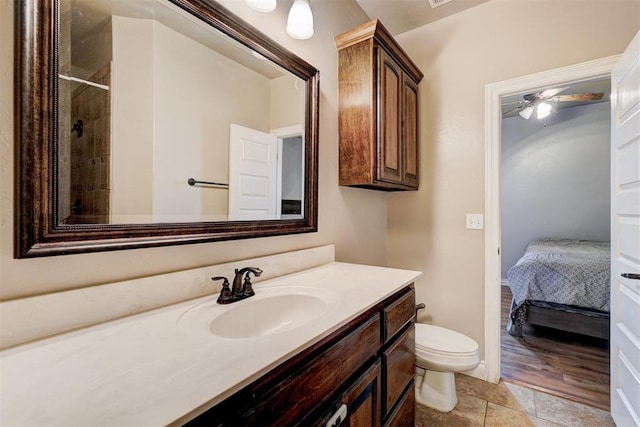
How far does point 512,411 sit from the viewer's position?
1.67 meters

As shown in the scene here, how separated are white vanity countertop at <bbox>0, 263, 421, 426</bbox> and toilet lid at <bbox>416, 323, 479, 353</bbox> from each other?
1.01m

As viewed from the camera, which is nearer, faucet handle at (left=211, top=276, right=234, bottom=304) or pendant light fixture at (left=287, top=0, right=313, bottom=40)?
faucet handle at (left=211, top=276, right=234, bottom=304)

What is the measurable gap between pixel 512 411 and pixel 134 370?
2027 millimetres

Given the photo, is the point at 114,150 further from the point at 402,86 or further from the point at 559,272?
the point at 559,272

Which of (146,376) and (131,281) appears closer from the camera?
(146,376)

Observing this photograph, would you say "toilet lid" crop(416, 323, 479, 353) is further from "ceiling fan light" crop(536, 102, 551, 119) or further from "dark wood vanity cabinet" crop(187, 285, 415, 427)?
"ceiling fan light" crop(536, 102, 551, 119)

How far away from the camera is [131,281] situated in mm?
878

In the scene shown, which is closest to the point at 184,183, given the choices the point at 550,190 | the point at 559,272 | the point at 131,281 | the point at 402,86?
the point at 131,281

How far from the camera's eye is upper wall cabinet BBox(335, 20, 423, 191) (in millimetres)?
1674

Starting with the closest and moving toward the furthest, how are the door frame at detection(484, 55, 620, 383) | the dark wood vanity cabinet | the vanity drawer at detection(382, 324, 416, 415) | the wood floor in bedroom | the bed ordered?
the dark wood vanity cabinet, the vanity drawer at detection(382, 324, 416, 415), the wood floor in bedroom, the door frame at detection(484, 55, 620, 383), the bed

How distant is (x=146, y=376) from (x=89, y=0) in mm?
1044

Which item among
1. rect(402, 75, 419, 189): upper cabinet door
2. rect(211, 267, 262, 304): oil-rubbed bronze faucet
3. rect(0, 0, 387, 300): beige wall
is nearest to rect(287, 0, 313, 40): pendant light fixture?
rect(0, 0, 387, 300): beige wall

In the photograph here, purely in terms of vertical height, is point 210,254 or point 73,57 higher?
point 73,57

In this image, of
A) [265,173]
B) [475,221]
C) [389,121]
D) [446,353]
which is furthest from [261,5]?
[446,353]
